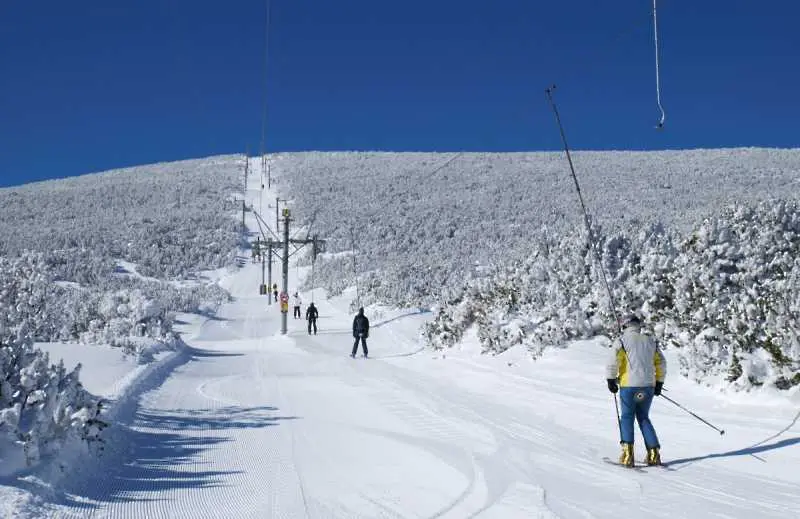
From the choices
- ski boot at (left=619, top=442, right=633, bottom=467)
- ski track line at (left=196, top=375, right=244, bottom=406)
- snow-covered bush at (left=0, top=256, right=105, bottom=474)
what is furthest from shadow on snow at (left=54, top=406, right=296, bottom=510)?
ski boot at (left=619, top=442, right=633, bottom=467)

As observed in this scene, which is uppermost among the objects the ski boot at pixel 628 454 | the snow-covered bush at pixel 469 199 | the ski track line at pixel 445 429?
the snow-covered bush at pixel 469 199

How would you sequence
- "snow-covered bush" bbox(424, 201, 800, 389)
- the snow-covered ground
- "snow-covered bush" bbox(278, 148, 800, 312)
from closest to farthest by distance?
the snow-covered ground, "snow-covered bush" bbox(424, 201, 800, 389), "snow-covered bush" bbox(278, 148, 800, 312)

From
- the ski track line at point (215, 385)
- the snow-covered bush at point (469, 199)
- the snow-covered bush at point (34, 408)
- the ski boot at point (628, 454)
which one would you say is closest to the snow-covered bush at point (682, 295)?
the snow-covered bush at point (469, 199)

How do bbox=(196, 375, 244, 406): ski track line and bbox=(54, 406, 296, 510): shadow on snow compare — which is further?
bbox=(196, 375, 244, 406): ski track line

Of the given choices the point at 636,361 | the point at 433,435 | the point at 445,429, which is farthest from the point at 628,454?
the point at 445,429

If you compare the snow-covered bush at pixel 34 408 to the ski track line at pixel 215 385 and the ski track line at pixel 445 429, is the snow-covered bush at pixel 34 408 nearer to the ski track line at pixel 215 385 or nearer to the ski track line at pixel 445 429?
the ski track line at pixel 445 429

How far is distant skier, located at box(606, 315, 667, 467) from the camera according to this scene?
6.41 m

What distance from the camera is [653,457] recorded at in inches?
251

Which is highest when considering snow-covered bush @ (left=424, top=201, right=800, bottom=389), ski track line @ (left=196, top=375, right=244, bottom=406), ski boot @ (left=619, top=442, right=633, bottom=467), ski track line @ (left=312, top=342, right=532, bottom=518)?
snow-covered bush @ (left=424, top=201, right=800, bottom=389)

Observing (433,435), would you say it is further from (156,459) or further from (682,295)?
(682,295)

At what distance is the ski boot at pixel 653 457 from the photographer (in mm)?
6332

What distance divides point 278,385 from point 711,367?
24.7ft

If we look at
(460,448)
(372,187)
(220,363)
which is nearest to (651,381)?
(460,448)

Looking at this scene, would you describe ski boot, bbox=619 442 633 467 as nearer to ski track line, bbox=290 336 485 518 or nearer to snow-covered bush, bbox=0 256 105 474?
ski track line, bbox=290 336 485 518
